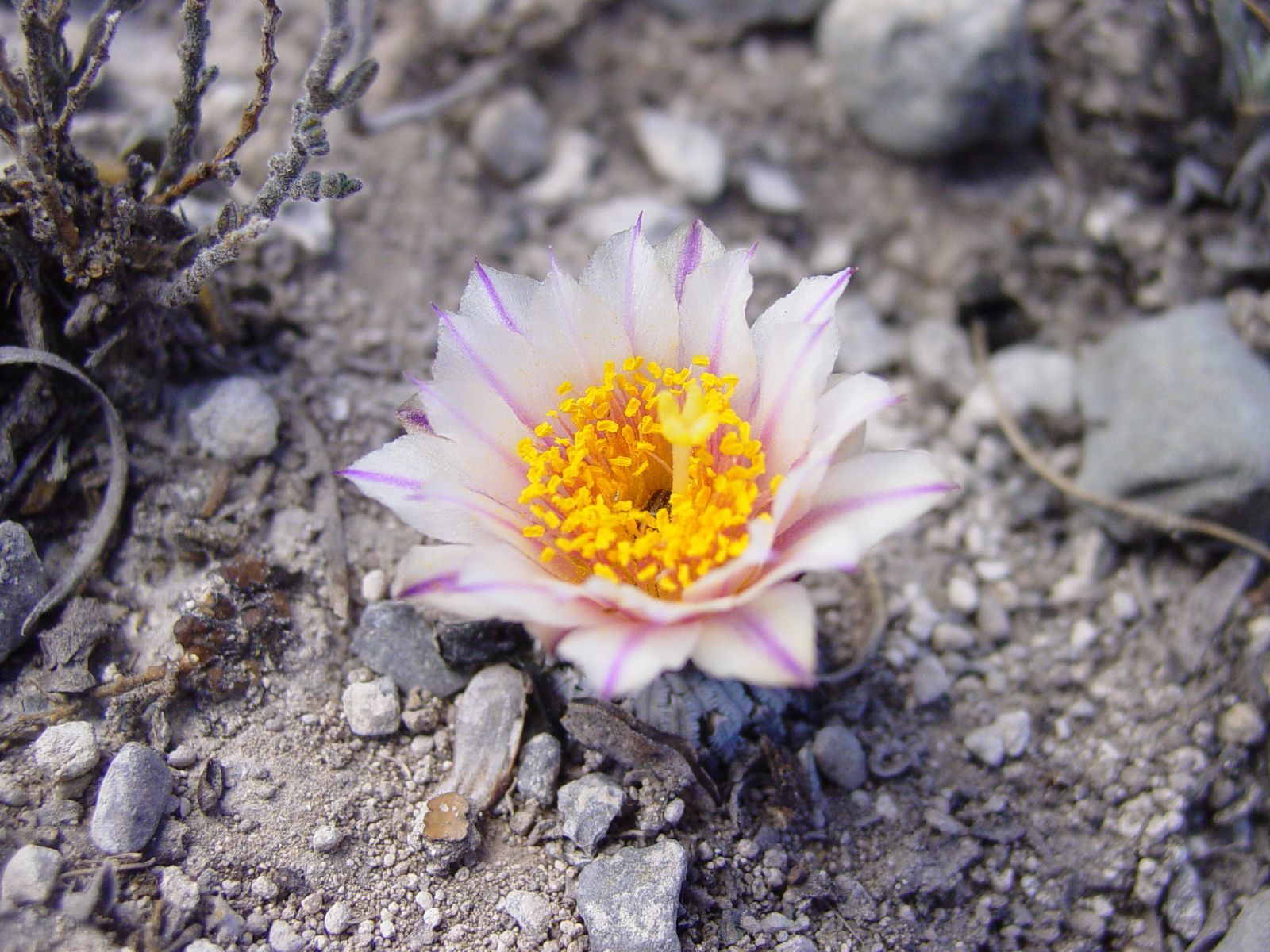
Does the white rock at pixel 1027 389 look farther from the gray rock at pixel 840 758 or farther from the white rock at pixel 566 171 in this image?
the white rock at pixel 566 171

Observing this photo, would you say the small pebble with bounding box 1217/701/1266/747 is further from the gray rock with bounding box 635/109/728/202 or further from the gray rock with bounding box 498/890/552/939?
the gray rock with bounding box 635/109/728/202

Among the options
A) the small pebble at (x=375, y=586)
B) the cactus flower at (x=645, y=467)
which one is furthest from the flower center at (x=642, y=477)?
the small pebble at (x=375, y=586)

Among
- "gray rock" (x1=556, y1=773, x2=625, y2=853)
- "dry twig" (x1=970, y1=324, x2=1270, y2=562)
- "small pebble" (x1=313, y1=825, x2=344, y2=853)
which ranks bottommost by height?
"dry twig" (x1=970, y1=324, x2=1270, y2=562)

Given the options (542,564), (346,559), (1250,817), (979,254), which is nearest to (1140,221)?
(979,254)

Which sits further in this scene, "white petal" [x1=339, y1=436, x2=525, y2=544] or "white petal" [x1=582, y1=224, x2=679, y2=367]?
"white petal" [x1=582, y1=224, x2=679, y2=367]

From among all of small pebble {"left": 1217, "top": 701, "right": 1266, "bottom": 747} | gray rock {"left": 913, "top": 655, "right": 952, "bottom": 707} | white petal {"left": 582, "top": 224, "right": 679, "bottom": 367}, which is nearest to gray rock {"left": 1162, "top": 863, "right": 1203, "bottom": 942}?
small pebble {"left": 1217, "top": 701, "right": 1266, "bottom": 747}

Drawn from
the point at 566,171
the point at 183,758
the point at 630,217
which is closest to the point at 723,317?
the point at 630,217
